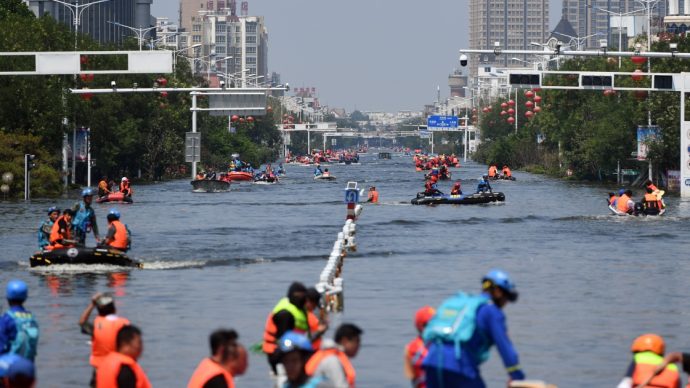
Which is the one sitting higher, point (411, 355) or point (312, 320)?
point (411, 355)

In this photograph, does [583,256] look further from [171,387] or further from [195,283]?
[171,387]

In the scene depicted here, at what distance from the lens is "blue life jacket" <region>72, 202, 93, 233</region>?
26.4m

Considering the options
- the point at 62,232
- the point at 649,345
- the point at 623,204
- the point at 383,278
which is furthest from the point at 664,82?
the point at 649,345

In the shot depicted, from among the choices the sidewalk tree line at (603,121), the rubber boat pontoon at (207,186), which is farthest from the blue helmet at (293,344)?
the rubber boat pontoon at (207,186)

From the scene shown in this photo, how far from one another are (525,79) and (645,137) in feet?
59.1

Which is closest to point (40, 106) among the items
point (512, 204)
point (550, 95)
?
point (512, 204)

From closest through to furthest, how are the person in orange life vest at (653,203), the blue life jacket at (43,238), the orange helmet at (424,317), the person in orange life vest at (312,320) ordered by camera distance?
the orange helmet at (424,317), the person in orange life vest at (312,320), the blue life jacket at (43,238), the person in orange life vest at (653,203)

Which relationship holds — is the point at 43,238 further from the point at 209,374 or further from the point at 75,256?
the point at 209,374

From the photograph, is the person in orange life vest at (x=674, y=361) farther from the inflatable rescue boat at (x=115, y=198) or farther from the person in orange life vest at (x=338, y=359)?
the inflatable rescue boat at (x=115, y=198)

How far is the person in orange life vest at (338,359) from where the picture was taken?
8.80 metres

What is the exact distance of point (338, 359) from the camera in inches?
350

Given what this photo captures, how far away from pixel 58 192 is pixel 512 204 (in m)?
22.4

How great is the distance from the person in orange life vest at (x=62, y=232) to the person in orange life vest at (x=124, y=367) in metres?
16.6

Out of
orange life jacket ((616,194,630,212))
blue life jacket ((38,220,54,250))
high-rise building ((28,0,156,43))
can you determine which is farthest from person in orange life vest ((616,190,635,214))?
high-rise building ((28,0,156,43))
